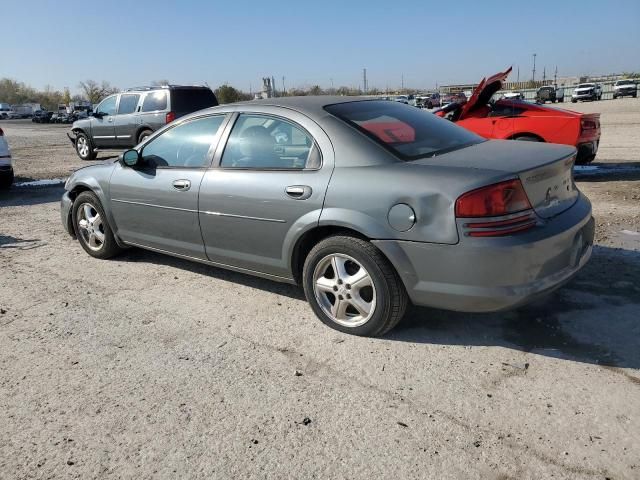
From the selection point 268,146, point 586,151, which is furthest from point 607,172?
point 268,146

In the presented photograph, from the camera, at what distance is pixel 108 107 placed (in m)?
14.7

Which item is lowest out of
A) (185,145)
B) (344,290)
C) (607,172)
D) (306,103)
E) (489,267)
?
(607,172)

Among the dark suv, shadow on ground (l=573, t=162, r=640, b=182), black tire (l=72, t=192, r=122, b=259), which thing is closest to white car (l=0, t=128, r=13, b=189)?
the dark suv

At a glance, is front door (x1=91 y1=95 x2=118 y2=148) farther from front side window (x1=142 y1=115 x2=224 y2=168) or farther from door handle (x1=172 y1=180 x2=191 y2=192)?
door handle (x1=172 y1=180 x2=191 y2=192)

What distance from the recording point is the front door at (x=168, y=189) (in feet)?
14.0

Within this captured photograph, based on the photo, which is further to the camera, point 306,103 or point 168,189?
point 168,189

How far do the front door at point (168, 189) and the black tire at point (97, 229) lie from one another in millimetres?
285

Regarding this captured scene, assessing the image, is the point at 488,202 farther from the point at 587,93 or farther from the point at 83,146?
the point at 587,93

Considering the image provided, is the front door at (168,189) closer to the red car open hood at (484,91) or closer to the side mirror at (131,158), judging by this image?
the side mirror at (131,158)

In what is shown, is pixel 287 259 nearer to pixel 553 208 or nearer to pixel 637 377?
pixel 553 208

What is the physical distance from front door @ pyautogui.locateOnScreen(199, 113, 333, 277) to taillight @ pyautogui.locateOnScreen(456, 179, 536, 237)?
945 millimetres

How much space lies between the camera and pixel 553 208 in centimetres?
323

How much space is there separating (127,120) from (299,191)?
1186 centimetres

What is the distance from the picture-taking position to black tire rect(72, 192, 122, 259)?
205 inches
